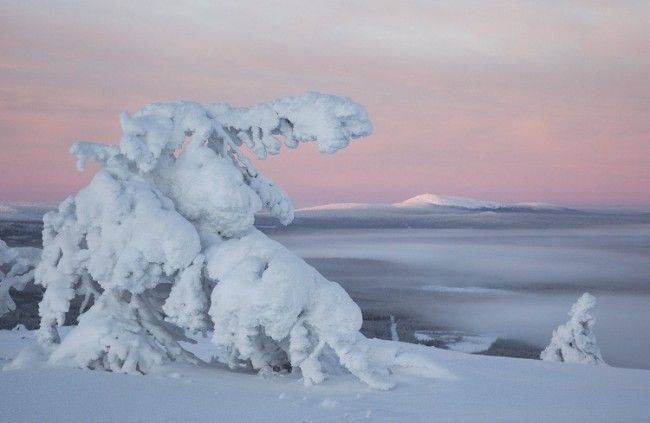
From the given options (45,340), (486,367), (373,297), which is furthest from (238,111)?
(373,297)

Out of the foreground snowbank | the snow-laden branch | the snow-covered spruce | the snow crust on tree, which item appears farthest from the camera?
the snow-covered spruce

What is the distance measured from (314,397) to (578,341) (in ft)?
46.5

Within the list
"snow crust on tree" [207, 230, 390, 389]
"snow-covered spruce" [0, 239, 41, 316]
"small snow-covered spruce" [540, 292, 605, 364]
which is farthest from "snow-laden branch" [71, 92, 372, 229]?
"small snow-covered spruce" [540, 292, 605, 364]

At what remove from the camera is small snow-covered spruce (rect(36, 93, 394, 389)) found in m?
10.2

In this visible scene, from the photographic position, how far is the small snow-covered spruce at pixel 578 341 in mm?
21781

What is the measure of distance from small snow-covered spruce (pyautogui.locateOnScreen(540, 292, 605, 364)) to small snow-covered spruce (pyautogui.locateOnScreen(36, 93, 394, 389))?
40.0 ft

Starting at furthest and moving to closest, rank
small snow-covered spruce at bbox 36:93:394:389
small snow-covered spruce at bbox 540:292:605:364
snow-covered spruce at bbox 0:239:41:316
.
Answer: small snow-covered spruce at bbox 540:292:605:364 < snow-covered spruce at bbox 0:239:41:316 < small snow-covered spruce at bbox 36:93:394:389

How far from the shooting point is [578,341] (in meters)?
21.8

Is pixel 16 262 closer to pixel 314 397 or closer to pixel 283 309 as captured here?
pixel 283 309

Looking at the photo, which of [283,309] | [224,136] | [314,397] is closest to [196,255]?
[283,309]

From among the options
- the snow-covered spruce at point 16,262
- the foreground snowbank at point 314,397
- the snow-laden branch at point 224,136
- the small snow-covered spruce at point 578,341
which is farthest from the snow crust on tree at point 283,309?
the small snow-covered spruce at point 578,341

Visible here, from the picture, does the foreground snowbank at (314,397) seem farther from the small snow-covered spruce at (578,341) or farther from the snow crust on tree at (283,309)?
the small snow-covered spruce at (578,341)

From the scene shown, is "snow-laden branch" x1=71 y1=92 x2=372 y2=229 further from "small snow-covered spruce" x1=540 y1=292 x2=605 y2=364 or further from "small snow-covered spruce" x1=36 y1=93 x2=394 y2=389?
"small snow-covered spruce" x1=540 y1=292 x2=605 y2=364

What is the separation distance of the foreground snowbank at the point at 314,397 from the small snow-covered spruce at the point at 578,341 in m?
10.3
